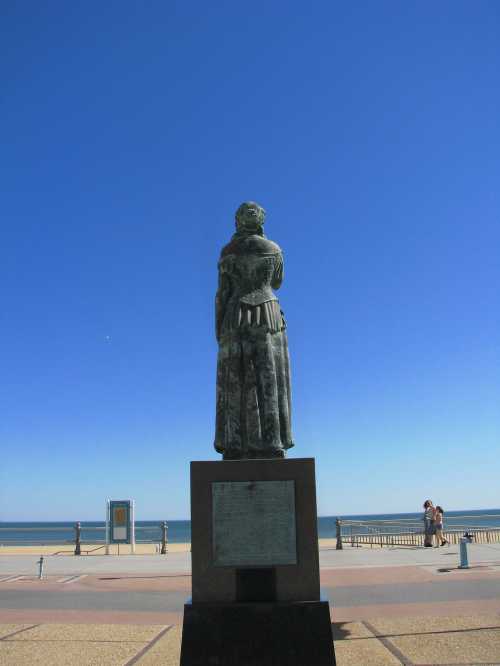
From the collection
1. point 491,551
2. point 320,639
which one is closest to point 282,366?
point 320,639

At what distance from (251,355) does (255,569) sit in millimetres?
2104

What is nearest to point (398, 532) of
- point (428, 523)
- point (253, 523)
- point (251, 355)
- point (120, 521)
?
point (428, 523)

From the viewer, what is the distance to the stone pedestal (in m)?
5.03

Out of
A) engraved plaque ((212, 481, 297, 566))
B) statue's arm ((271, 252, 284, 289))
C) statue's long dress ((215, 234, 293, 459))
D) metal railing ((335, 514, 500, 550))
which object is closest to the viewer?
engraved plaque ((212, 481, 297, 566))

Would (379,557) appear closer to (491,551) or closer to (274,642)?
(491,551)

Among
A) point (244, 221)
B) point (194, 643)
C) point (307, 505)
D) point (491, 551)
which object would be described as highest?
point (244, 221)

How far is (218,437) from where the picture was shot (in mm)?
6066

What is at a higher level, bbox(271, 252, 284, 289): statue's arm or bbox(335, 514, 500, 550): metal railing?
bbox(271, 252, 284, 289): statue's arm

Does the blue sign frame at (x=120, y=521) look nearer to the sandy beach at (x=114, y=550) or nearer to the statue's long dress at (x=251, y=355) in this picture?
the sandy beach at (x=114, y=550)

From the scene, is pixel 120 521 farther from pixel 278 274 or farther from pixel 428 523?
pixel 278 274

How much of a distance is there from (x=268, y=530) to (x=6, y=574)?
11.4 meters

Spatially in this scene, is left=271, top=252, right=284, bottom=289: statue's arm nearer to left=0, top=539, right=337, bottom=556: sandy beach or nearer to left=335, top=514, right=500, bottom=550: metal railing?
left=335, top=514, right=500, bottom=550: metal railing

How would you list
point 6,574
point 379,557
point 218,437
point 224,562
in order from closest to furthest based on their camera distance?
point 224,562 → point 218,437 → point 6,574 → point 379,557

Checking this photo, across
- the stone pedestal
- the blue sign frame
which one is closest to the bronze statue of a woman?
the stone pedestal
